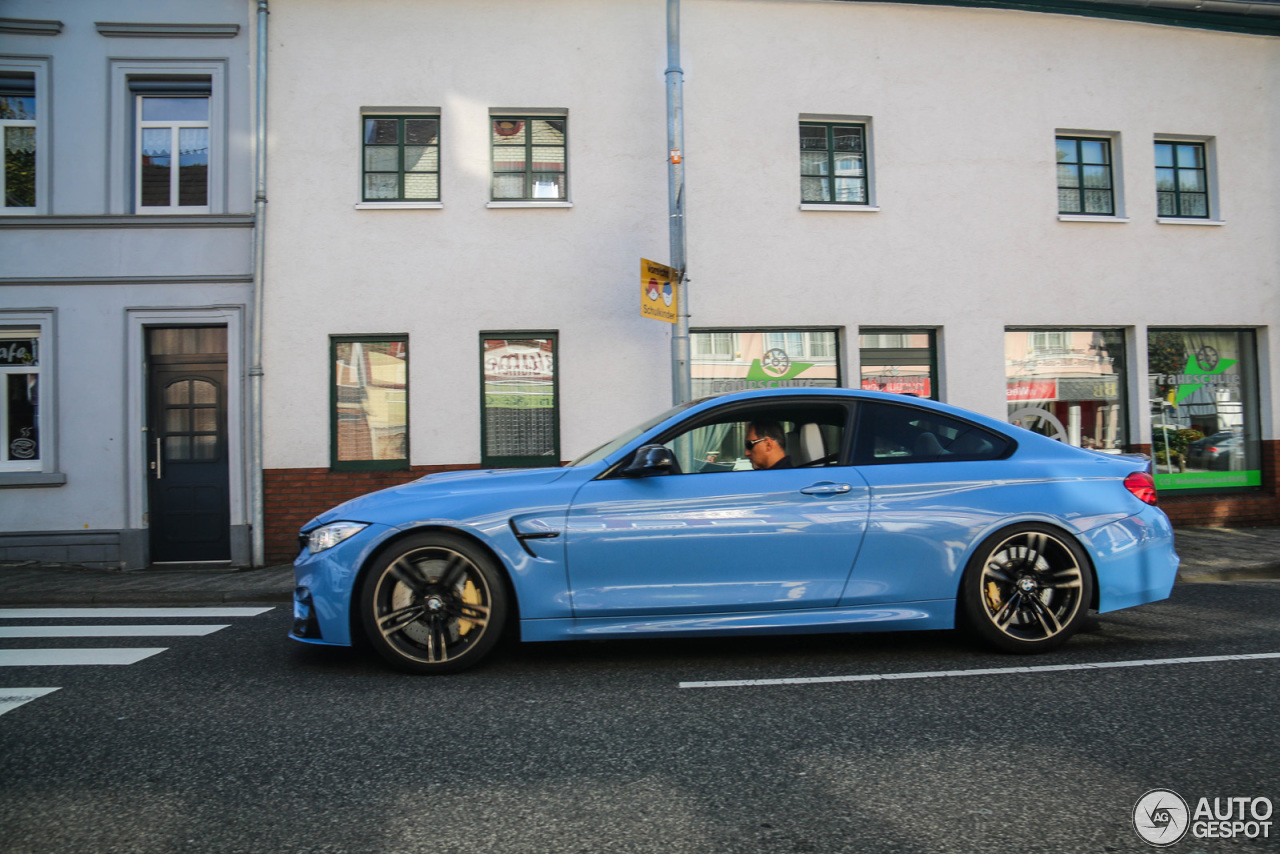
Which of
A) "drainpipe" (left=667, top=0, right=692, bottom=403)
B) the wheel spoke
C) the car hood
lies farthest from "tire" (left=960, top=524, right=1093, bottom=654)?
"drainpipe" (left=667, top=0, right=692, bottom=403)

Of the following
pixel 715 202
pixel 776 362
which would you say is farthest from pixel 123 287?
pixel 776 362

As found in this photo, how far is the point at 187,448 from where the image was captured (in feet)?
34.8

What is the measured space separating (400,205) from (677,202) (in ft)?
12.3

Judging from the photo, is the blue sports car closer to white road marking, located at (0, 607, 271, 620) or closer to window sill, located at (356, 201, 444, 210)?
white road marking, located at (0, 607, 271, 620)

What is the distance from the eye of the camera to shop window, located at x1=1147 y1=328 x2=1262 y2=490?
12.0 meters

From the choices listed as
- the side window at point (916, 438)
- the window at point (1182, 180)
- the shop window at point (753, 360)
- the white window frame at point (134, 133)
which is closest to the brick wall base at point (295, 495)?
the shop window at point (753, 360)

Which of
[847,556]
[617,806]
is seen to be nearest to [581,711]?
[617,806]

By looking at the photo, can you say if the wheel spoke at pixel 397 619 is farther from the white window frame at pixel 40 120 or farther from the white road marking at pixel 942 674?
the white window frame at pixel 40 120

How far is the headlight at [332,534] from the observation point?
4461mm

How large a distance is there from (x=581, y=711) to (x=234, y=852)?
163 cm

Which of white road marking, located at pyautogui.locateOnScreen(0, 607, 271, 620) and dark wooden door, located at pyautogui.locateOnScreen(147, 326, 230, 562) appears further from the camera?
dark wooden door, located at pyautogui.locateOnScreen(147, 326, 230, 562)

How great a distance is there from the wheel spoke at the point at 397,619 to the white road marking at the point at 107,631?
238 cm

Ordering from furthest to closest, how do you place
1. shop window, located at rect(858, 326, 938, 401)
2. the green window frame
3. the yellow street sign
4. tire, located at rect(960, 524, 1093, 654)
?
1. shop window, located at rect(858, 326, 938, 401)
2. the green window frame
3. the yellow street sign
4. tire, located at rect(960, 524, 1093, 654)

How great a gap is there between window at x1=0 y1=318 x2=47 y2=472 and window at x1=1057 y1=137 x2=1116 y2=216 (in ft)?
44.5
